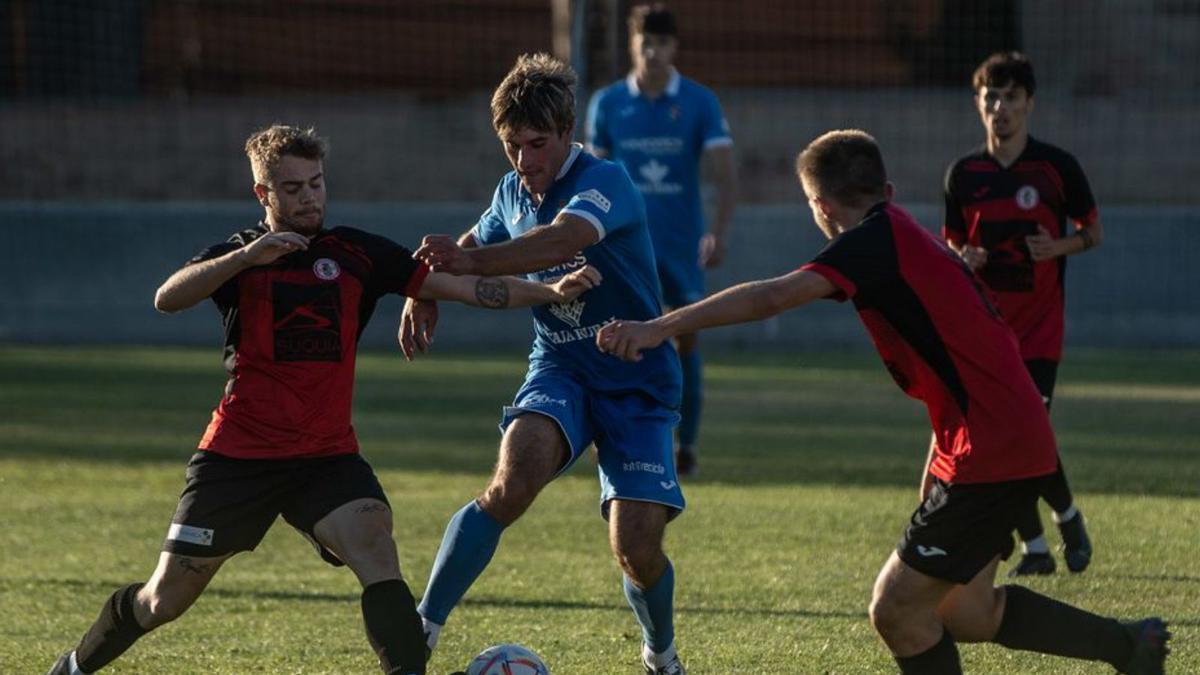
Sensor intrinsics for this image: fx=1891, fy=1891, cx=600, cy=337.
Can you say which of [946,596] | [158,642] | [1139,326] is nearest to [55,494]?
[158,642]

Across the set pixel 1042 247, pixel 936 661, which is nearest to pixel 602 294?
pixel 936 661

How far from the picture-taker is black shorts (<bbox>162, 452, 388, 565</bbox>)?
505cm

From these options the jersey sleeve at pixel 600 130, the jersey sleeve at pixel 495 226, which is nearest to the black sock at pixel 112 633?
the jersey sleeve at pixel 495 226

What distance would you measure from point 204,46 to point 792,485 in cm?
1464

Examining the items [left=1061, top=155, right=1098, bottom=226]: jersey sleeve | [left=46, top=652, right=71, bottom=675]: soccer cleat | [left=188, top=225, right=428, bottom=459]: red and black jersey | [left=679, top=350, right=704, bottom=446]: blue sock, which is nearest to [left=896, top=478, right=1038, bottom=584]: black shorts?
[left=188, top=225, right=428, bottom=459]: red and black jersey

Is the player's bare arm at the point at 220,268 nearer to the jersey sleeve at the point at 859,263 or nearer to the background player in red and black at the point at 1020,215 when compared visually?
the jersey sleeve at the point at 859,263

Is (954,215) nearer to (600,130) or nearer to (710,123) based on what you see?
(710,123)

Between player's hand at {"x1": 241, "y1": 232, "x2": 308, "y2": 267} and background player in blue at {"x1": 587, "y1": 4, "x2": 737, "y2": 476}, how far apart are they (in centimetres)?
490

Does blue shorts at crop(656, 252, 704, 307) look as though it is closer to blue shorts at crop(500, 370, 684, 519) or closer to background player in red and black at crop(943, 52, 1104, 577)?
background player in red and black at crop(943, 52, 1104, 577)

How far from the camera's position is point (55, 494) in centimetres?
948

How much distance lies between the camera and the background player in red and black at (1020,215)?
7371 mm

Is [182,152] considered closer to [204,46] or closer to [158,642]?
[204,46]

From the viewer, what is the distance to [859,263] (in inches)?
180

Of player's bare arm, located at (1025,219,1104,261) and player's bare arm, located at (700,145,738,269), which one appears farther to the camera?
player's bare arm, located at (700,145,738,269)
